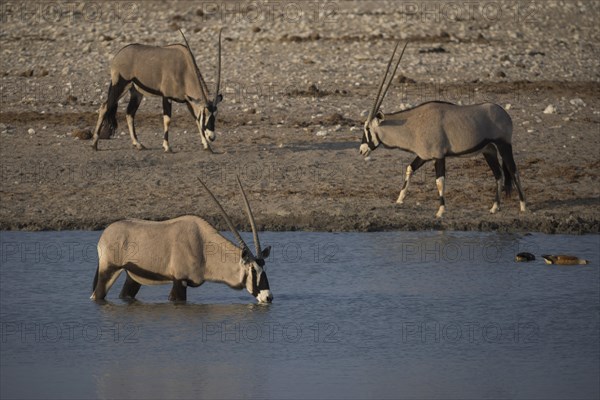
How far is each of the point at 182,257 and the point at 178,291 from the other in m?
0.32

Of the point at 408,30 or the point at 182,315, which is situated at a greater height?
the point at 408,30

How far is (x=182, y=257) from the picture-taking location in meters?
9.95

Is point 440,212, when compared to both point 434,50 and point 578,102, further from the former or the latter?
point 434,50

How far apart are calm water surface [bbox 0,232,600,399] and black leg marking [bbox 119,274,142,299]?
12cm

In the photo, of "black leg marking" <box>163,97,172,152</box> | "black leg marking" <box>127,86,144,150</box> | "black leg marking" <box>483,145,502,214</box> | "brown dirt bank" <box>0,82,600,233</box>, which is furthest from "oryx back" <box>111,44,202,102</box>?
"black leg marking" <box>483,145,502,214</box>

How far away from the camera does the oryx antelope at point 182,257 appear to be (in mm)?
9969

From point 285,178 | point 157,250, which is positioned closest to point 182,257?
point 157,250

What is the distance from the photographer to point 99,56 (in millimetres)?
21484

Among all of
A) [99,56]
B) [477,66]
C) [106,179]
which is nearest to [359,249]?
[106,179]

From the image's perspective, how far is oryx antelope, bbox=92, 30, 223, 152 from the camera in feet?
52.1

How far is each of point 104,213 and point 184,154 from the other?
2487 millimetres

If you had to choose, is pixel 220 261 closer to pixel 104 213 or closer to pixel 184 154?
pixel 104 213

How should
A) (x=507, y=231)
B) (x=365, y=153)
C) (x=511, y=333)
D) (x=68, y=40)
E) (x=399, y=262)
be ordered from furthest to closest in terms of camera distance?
(x=68, y=40) → (x=365, y=153) → (x=507, y=231) → (x=399, y=262) → (x=511, y=333)

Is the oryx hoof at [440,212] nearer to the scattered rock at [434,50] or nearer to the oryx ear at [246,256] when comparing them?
the oryx ear at [246,256]
